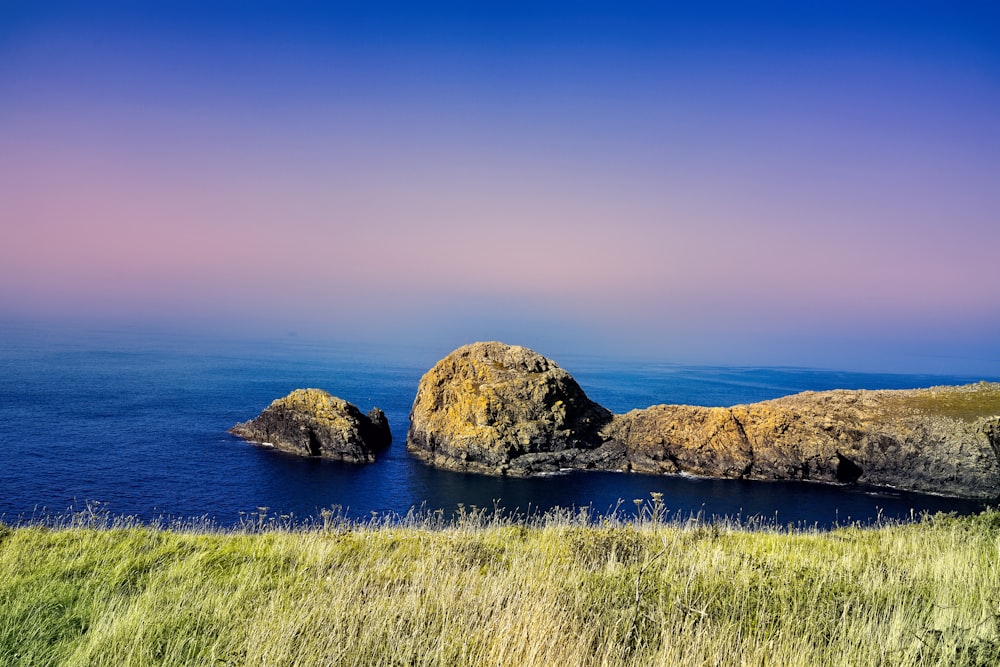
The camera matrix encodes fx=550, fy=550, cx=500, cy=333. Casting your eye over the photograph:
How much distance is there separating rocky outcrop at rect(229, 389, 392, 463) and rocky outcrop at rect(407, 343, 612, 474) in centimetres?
682

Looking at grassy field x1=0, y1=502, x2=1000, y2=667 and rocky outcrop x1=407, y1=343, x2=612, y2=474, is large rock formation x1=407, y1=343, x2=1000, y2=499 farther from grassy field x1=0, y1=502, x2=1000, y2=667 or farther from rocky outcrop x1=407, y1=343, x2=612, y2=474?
grassy field x1=0, y1=502, x2=1000, y2=667

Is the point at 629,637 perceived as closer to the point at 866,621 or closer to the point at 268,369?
the point at 866,621

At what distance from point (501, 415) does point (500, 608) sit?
62.1 meters

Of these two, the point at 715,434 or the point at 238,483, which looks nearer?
the point at 238,483

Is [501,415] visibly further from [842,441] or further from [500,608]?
[500,608]

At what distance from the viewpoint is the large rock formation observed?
59.5 meters

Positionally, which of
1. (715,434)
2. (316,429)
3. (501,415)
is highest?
(501,415)

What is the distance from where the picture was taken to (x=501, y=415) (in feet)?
220

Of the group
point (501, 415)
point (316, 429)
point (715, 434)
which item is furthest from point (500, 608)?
point (715, 434)

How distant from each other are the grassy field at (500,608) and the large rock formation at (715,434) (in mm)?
55128

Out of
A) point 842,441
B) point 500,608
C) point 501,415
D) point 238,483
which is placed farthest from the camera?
point 501,415

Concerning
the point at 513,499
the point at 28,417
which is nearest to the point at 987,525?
the point at 513,499

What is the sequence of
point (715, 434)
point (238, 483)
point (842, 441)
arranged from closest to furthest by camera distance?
point (238, 483)
point (842, 441)
point (715, 434)

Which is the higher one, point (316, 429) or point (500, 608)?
point (500, 608)
